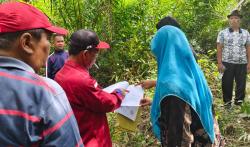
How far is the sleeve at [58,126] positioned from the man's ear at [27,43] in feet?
0.61

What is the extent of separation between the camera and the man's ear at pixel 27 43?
1312 mm

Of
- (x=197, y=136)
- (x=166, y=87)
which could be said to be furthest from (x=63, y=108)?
(x=197, y=136)

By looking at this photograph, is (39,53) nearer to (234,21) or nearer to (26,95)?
(26,95)

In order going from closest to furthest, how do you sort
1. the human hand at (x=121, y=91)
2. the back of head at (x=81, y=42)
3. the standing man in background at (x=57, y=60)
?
1. the back of head at (x=81, y=42)
2. the human hand at (x=121, y=91)
3. the standing man in background at (x=57, y=60)

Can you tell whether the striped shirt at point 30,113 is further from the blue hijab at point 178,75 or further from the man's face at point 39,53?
the blue hijab at point 178,75

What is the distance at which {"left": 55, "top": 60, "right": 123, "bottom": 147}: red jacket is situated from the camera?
2.35 metres

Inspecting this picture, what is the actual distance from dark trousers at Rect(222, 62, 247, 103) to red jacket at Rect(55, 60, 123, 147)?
13.8 ft

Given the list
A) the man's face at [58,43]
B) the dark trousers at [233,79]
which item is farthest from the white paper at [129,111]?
the dark trousers at [233,79]

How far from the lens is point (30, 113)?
1.24 meters

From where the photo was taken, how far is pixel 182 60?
222cm

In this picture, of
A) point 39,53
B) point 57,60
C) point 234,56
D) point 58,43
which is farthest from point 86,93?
point 234,56

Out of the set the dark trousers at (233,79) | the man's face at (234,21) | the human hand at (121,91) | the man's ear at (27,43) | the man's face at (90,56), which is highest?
the man's ear at (27,43)

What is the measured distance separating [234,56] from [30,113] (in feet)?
18.0

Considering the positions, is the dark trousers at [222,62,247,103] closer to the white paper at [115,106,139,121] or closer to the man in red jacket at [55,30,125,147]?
the white paper at [115,106,139,121]
